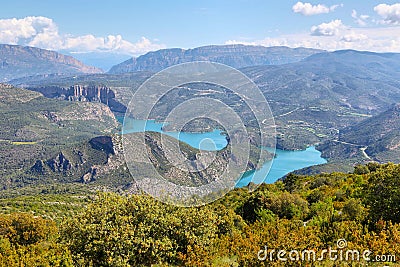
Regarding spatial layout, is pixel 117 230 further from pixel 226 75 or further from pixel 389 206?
pixel 389 206

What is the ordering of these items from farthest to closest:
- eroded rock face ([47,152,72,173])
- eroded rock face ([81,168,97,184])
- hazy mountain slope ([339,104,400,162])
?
hazy mountain slope ([339,104,400,162]) → eroded rock face ([47,152,72,173]) → eroded rock face ([81,168,97,184])

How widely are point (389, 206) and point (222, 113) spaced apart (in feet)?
24.6

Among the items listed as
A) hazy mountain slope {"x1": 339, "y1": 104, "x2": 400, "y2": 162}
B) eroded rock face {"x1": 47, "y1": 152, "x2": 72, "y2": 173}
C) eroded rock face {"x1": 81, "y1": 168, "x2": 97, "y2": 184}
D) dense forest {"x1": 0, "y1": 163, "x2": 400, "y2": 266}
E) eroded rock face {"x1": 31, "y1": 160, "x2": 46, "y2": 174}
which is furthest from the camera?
hazy mountain slope {"x1": 339, "y1": 104, "x2": 400, "y2": 162}

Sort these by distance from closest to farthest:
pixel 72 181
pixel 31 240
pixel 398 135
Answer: pixel 31 240 < pixel 72 181 < pixel 398 135

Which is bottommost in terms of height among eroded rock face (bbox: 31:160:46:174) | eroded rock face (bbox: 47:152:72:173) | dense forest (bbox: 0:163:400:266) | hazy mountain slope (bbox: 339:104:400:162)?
eroded rock face (bbox: 31:160:46:174)

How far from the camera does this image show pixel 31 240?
21297 millimetres

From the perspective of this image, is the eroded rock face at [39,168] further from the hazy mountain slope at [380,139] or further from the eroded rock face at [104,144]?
the hazy mountain slope at [380,139]

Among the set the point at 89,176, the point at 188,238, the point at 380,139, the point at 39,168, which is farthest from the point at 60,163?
the point at 380,139

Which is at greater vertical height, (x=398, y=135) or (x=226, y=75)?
(x=226, y=75)

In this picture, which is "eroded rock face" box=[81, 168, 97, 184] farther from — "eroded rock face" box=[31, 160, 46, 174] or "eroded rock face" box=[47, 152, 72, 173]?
"eroded rock face" box=[31, 160, 46, 174]

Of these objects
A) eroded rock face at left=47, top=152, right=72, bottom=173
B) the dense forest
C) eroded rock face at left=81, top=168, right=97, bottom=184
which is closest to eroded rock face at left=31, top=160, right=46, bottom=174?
eroded rock face at left=47, top=152, right=72, bottom=173

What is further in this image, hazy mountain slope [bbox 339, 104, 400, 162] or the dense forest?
hazy mountain slope [bbox 339, 104, 400, 162]

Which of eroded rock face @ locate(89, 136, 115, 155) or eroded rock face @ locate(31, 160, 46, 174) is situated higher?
eroded rock face @ locate(89, 136, 115, 155)

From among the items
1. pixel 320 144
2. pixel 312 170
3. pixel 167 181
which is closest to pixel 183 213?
pixel 167 181
